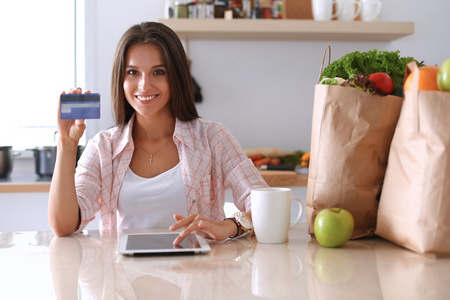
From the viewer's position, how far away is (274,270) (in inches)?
38.0

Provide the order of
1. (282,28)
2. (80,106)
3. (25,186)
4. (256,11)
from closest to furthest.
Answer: (80,106)
(25,186)
(282,28)
(256,11)

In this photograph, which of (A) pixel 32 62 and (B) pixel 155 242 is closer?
(B) pixel 155 242

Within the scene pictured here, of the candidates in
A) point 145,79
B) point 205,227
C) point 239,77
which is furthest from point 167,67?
point 239,77

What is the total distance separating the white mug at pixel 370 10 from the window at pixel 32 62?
1.70m

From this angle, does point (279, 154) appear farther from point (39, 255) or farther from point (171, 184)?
point (39, 255)

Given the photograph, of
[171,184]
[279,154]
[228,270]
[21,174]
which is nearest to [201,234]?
Answer: [228,270]

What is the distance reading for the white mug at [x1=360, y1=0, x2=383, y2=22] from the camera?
3.18 m

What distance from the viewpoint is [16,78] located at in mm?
3406

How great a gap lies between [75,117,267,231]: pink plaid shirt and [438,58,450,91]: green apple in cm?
64

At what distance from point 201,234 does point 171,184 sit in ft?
1.39

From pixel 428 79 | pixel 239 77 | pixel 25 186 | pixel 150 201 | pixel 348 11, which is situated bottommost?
pixel 25 186

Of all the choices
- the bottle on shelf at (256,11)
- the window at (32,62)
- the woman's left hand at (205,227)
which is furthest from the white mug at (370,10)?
the woman's left hand at (205,227)

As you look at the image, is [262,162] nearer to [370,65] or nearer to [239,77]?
[239,77]

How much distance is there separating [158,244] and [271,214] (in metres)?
0.24
